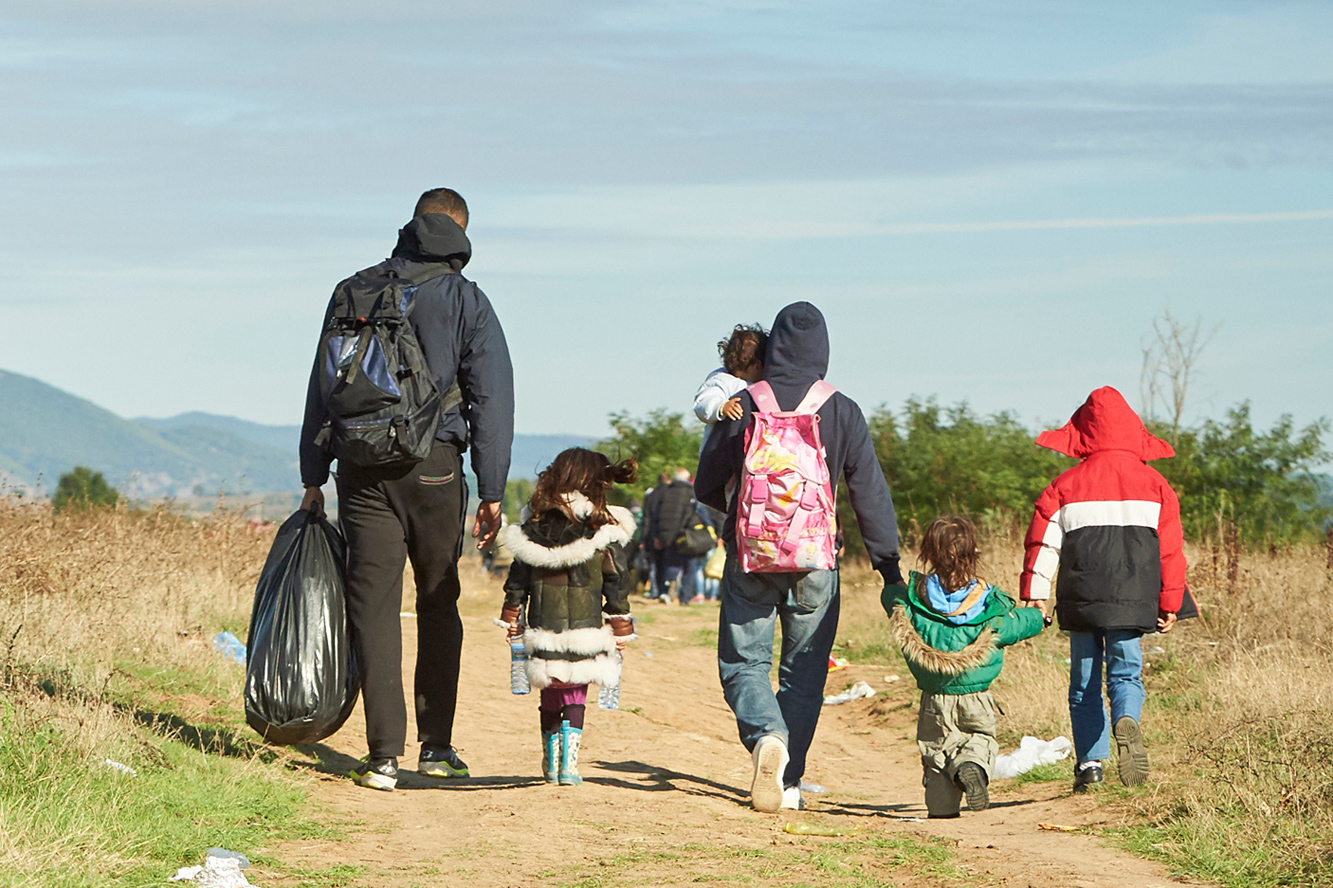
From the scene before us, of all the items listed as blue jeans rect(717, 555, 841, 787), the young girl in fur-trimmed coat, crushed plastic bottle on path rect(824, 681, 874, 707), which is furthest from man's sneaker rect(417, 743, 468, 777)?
crushed plastic bottle on path rect(824, 681, 874, 707)

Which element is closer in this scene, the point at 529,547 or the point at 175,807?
the point at 175,807

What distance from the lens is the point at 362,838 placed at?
198 inches

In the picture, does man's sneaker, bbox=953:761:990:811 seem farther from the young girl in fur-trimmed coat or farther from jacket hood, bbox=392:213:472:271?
jacket hood, bbox=392:213:472:271

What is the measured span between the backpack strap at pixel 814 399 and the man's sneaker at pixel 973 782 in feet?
5.42

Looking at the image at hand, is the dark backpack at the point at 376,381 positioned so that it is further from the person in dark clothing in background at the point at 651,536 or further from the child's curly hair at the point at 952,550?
the person in dark clothing in background at the point at 651,536

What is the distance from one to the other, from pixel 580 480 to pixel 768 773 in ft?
4.84

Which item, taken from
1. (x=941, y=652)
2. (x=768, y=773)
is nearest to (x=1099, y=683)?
(x=941, y=652)

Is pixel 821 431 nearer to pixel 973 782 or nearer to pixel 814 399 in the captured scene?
pixel 814 399

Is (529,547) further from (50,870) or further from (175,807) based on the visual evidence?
(50,870)

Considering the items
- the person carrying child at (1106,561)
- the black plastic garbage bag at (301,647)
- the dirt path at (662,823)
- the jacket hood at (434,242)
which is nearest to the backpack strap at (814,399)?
the person carrying child at (1106,561)

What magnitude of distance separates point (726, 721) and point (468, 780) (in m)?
3.41

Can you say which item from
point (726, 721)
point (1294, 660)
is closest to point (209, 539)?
point (726, 721)

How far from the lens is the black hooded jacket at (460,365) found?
576 centimetres

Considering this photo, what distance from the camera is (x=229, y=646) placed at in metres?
9.13
